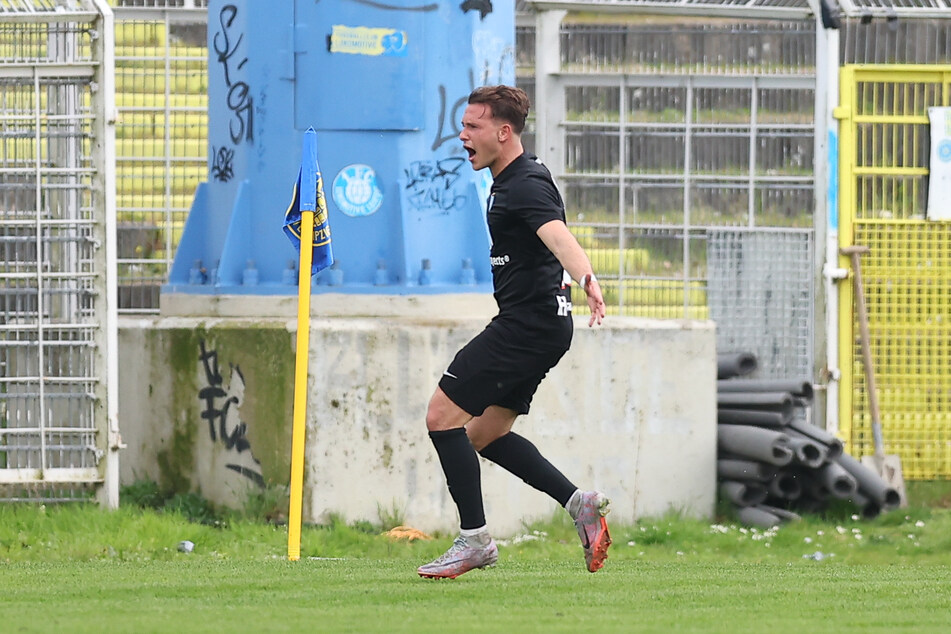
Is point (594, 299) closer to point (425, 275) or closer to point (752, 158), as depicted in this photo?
point (425, 275)

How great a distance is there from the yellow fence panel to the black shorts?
7.41 meters

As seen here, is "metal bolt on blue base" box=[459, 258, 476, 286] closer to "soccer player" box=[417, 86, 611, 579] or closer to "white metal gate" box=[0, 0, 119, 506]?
"white metal gate" box=[0, 0, 119, 506]

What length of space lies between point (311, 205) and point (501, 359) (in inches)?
81.1

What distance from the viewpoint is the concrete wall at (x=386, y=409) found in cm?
1173

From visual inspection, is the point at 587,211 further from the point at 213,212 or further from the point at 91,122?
the point at 91,122

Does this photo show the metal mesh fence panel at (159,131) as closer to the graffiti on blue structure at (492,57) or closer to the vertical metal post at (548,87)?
the vertical metal post at (548,87)

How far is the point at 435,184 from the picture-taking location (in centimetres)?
1230

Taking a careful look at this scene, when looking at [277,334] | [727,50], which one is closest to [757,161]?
[727,50]

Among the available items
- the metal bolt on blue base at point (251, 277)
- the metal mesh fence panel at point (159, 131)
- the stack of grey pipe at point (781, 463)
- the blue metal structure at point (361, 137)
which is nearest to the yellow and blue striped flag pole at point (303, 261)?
the blue metal structure at point (361, 137)

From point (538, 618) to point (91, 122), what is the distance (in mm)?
6577

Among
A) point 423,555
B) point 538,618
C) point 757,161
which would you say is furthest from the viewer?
point 757,161

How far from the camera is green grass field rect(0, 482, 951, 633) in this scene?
239 inches

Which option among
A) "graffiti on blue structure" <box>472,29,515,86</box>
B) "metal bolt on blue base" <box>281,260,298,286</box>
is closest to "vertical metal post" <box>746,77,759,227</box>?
"graffiti on blue structure" <box>472,29,515,86</box>

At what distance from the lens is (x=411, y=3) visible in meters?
12.1
